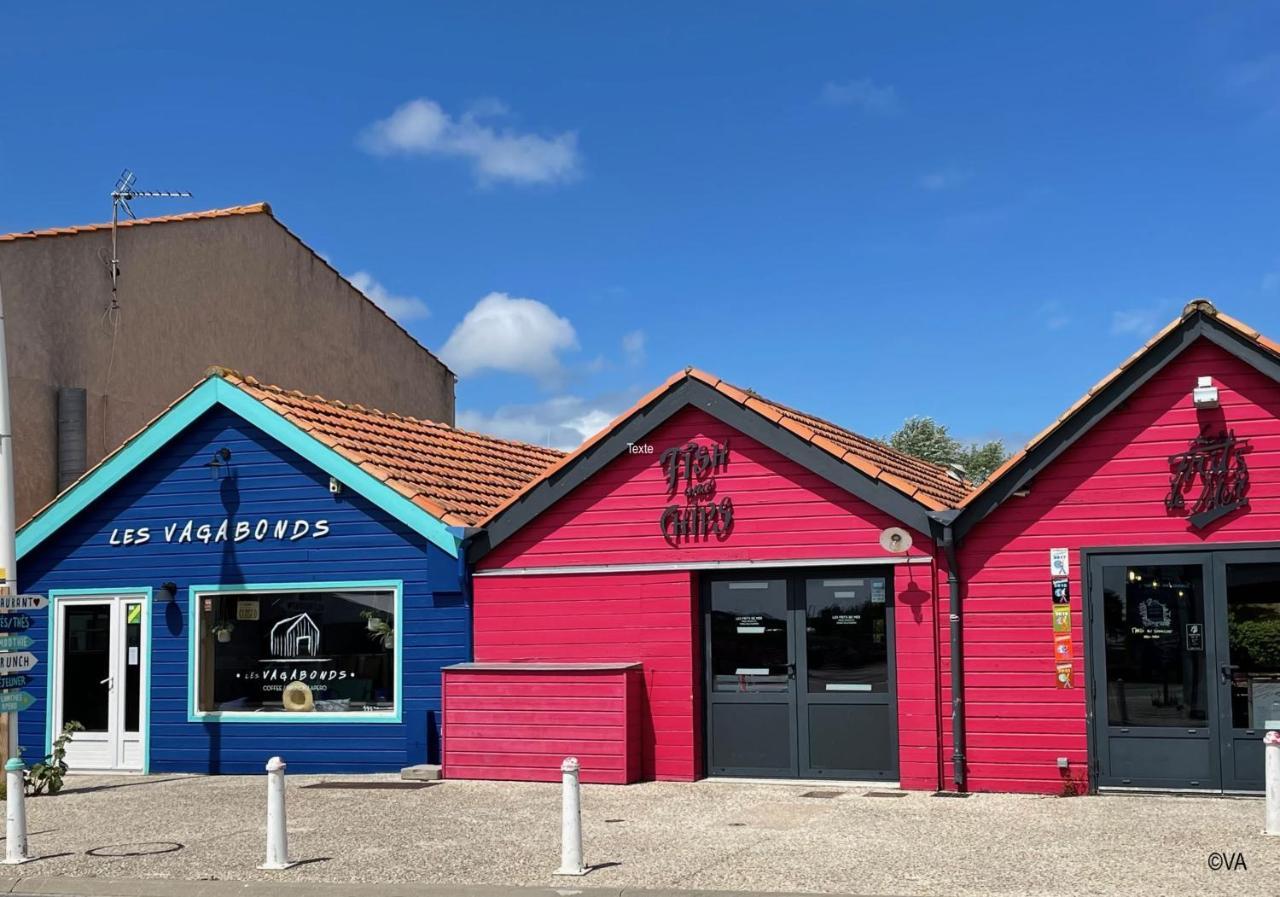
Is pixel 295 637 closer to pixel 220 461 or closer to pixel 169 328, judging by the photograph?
pixel 220 461

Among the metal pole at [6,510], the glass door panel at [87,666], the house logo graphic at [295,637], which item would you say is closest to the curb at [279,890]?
the metal pole at [6,510]

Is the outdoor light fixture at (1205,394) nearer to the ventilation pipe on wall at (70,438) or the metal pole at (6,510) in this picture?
the metal pole at (6,510)

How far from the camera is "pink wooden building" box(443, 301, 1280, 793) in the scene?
1224cm

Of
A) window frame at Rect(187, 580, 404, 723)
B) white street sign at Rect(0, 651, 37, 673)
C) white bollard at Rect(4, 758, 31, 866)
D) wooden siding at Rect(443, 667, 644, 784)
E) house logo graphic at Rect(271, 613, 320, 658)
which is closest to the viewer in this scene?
white bollard at Rect(4, 758, 31, 866)

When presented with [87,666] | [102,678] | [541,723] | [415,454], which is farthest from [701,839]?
[87,666]

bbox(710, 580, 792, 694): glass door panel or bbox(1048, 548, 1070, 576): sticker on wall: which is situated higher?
bbox(1048, 548, 1070, 576): sticker on wall

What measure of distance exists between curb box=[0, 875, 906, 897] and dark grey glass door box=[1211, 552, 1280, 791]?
5384 mm

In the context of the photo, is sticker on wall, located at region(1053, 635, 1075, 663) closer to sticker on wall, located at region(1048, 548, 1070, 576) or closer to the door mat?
sticker on wall, located at region(1048, 548, 1070, 576)

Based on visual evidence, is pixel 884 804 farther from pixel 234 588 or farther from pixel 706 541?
pixel 234 588

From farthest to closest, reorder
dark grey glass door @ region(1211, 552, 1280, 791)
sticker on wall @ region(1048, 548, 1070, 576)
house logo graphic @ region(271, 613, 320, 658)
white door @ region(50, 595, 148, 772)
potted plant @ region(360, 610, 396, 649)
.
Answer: white door @ region(50, 595, 148, 772), house logo graphic @ region(271, 613, 320, 658), potted plant @ region(360, 610, 396, 649), sticker on wall @ region(1048, 548, 1070, 576), dark grey glass door @ region(1211, 552, 1280, 791)

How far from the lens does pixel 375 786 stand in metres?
14.2

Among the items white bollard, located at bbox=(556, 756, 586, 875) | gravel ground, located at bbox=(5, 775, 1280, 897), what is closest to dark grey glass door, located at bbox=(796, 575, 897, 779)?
gravel ground, located at bbox=(5, 775, 1280, 897)

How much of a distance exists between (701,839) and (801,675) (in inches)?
141
